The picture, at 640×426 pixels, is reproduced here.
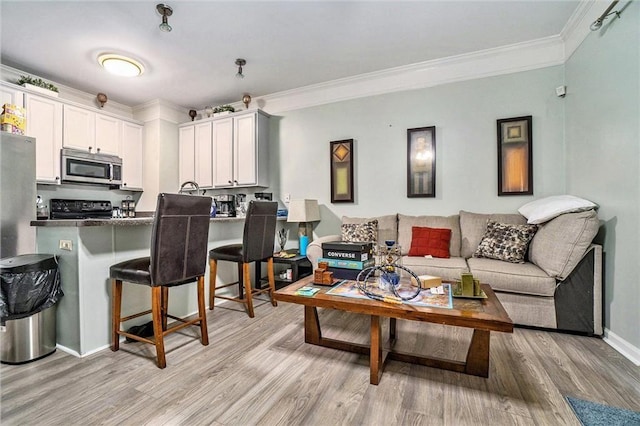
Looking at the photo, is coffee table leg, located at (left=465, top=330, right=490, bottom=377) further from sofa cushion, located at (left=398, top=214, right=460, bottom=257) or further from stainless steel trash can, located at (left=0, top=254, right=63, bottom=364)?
stainless steel trash can, located at (left=0, top=254, right=63, bottom=364)

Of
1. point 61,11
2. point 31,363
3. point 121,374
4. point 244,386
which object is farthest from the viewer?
point 61,11

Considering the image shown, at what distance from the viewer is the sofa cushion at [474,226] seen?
2828 mm

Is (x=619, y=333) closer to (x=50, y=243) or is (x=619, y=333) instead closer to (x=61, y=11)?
(x=50, y=243)

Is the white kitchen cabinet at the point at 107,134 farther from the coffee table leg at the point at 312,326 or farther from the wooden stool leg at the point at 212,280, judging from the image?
the coffee table leg at the point at 312,326

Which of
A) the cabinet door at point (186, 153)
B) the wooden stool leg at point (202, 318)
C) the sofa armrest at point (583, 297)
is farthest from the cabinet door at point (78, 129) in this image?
the sofa armrest at point (583, 297)

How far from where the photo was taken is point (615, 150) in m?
2.02

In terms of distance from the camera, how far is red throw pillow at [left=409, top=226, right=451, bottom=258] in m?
2.81

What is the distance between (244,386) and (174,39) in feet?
10.1

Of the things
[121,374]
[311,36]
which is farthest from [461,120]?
[121,374]

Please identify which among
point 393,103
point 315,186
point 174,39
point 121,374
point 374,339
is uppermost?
point 174,39

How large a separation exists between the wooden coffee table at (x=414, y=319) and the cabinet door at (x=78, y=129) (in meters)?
3.73

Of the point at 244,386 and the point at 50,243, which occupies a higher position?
the point at 50,243

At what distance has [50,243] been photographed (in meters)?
1.99

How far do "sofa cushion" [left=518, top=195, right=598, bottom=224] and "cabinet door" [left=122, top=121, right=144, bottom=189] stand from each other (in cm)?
510
